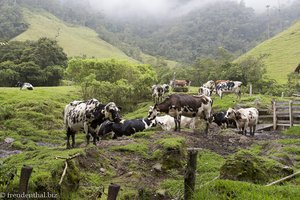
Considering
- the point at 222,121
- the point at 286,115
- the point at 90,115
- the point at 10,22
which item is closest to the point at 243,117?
the point at 222,121

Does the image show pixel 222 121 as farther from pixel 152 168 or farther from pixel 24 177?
pixel 24 177

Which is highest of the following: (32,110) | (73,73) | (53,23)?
(53,23)

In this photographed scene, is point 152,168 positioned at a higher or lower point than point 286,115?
higher

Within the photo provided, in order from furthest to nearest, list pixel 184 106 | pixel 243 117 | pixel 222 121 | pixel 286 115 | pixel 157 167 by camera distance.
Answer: pixel 286 115
pixel 222 121
pixel 243 117
pixel 184 106
pixel 157 167

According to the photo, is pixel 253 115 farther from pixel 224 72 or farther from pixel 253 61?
pixel 253 61

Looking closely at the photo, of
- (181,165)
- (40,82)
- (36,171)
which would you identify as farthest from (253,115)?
(40,82)

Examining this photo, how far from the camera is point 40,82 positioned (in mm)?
59781

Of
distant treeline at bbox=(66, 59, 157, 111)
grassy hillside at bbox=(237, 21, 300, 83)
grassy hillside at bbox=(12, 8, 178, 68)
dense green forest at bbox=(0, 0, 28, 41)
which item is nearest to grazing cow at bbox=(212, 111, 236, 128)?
distant treeline at bbox=(66, 59, 157, 111)

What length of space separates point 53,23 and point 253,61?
154m

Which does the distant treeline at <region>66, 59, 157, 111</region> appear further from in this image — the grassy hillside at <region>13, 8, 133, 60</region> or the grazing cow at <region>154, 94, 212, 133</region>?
the grassy hillside at <region>13, 8, 133, 60</region>

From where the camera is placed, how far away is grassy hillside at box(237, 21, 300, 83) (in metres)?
98.5

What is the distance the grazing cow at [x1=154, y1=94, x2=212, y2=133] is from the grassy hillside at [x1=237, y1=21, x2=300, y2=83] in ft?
232

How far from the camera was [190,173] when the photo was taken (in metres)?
7.14

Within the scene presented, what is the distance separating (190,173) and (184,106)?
11.3 metres
